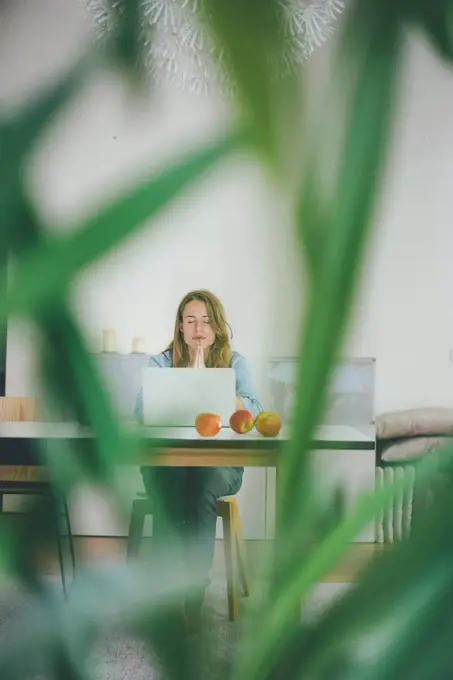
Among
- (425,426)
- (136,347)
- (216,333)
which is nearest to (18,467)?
(216,333)

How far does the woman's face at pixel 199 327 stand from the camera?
0.18 meters

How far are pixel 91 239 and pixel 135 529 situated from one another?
3cm

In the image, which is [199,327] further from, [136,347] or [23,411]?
[136,347]

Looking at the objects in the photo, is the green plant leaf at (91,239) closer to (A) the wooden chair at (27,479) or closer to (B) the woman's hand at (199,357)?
(A) the wooden chair at (27,479)

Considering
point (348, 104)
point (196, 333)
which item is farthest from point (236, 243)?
point (196, 333)

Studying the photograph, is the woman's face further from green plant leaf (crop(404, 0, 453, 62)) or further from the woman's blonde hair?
green plant leaf (crop(404, 0, 453, 62))

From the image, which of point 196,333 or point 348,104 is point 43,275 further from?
point 196,333

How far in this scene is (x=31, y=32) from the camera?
0.18 ft

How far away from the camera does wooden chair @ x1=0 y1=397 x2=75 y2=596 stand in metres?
0.06

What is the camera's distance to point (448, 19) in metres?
0.05

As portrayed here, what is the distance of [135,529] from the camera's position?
0.21ft

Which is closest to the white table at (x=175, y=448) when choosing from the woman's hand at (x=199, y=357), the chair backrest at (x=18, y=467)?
the chair backrest at (x=18, y=467)

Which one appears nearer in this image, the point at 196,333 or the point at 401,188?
the point at 401,188

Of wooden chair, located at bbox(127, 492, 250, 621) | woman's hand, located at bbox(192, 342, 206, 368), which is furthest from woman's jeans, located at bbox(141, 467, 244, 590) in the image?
woman's hand, located at bbox(192, 342, 206, 368)
